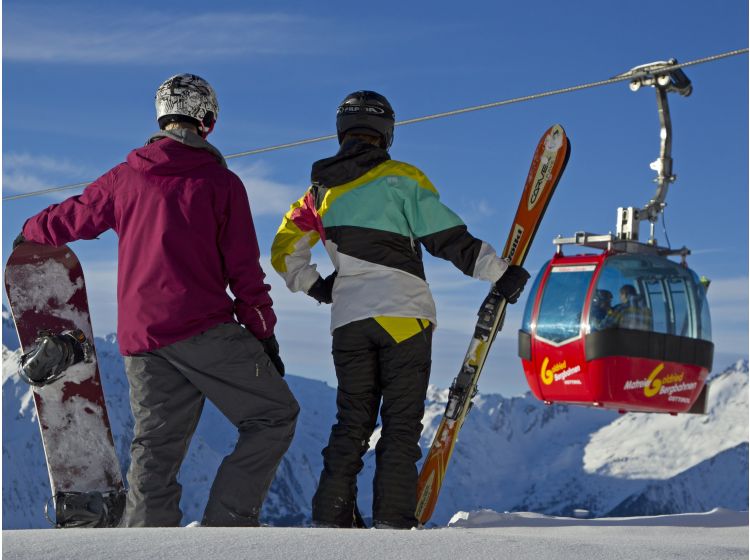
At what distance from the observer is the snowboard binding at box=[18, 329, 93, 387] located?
542cm

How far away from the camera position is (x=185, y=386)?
480 cm

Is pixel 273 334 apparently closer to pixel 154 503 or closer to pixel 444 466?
pixel 154 503

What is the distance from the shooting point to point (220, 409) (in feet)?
15.6

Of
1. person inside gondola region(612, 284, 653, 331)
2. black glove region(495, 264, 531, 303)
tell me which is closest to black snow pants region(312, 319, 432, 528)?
black glove region(495, 264, 531, 303)

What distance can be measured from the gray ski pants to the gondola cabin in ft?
17.1

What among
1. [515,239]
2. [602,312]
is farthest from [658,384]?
[515,239]

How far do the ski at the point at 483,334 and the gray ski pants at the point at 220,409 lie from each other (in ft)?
4.72

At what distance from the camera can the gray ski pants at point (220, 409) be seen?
4.69 metres

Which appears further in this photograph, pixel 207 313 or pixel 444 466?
pixel 444 466

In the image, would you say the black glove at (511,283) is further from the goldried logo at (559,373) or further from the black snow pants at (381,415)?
the goldried logo at (559,373)

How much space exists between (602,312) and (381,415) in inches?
187

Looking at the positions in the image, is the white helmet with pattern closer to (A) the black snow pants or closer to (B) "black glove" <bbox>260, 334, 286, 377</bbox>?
(B) "black glove" <bbox>260, 334, 286, 377</bbox>

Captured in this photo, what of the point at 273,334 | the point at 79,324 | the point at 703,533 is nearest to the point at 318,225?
the point at 273,334

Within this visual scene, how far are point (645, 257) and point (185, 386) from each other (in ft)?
19.5
